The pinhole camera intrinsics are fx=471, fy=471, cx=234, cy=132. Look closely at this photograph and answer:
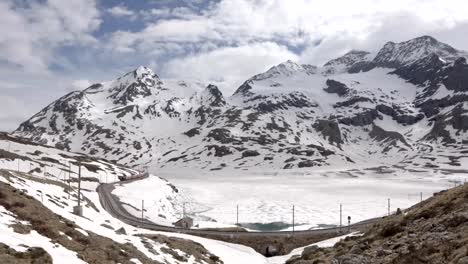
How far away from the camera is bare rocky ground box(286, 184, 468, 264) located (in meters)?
21.8

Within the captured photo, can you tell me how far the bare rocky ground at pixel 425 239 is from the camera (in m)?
21.8

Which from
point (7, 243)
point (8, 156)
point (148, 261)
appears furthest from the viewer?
point (8, 156)

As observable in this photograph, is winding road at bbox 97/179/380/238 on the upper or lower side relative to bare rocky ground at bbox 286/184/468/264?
lower

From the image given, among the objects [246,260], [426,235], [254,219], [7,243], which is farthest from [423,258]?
[254,219]

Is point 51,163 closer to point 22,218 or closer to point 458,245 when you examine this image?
point 22,218

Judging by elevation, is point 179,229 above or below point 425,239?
below

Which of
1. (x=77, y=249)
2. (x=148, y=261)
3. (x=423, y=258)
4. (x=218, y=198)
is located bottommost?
(x=218, y=198)

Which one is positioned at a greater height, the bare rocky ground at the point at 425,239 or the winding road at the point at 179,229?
the bare rocky ground at the point at 425,239

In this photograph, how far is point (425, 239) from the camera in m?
25.7

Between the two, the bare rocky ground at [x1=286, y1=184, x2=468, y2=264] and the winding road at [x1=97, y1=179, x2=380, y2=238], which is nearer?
the bare rocky ground at [x1=286, y1=184, x2=468, y2=264]

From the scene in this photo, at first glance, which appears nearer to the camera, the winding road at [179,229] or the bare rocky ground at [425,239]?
the bare rocky ground at [425,239]

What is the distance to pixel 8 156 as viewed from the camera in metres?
157

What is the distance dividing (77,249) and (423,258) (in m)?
23.2

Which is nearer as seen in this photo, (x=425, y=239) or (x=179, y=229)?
(x=425, y=239)
